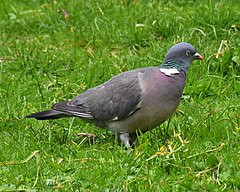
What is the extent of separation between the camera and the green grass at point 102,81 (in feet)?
16.4

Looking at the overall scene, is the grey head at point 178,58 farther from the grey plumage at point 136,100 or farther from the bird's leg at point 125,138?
the bird's leg at point 125,138

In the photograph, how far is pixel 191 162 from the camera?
5.05 meters

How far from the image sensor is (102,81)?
7.17 m

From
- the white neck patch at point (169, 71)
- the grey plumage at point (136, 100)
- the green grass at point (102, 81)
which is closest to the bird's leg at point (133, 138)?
the grey plumage at point (136, 100)

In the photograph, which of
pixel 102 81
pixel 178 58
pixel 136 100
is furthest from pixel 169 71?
pixel 102 81

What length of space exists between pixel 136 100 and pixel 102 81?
158 cm

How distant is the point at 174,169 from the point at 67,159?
0.83 meters

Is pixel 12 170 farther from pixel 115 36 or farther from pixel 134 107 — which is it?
pixel 115 36

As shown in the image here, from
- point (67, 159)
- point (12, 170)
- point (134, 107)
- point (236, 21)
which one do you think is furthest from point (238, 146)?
point (236, 21)

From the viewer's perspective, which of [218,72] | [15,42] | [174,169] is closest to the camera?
[174,169]

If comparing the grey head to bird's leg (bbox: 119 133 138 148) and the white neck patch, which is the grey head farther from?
bird's leg (bbox: 119 133 138 148)

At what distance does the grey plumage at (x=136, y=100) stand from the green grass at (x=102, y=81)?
152 mm

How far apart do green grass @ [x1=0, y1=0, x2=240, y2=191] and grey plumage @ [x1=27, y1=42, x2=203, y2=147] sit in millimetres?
152

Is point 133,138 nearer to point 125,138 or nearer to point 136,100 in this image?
point 125,138
